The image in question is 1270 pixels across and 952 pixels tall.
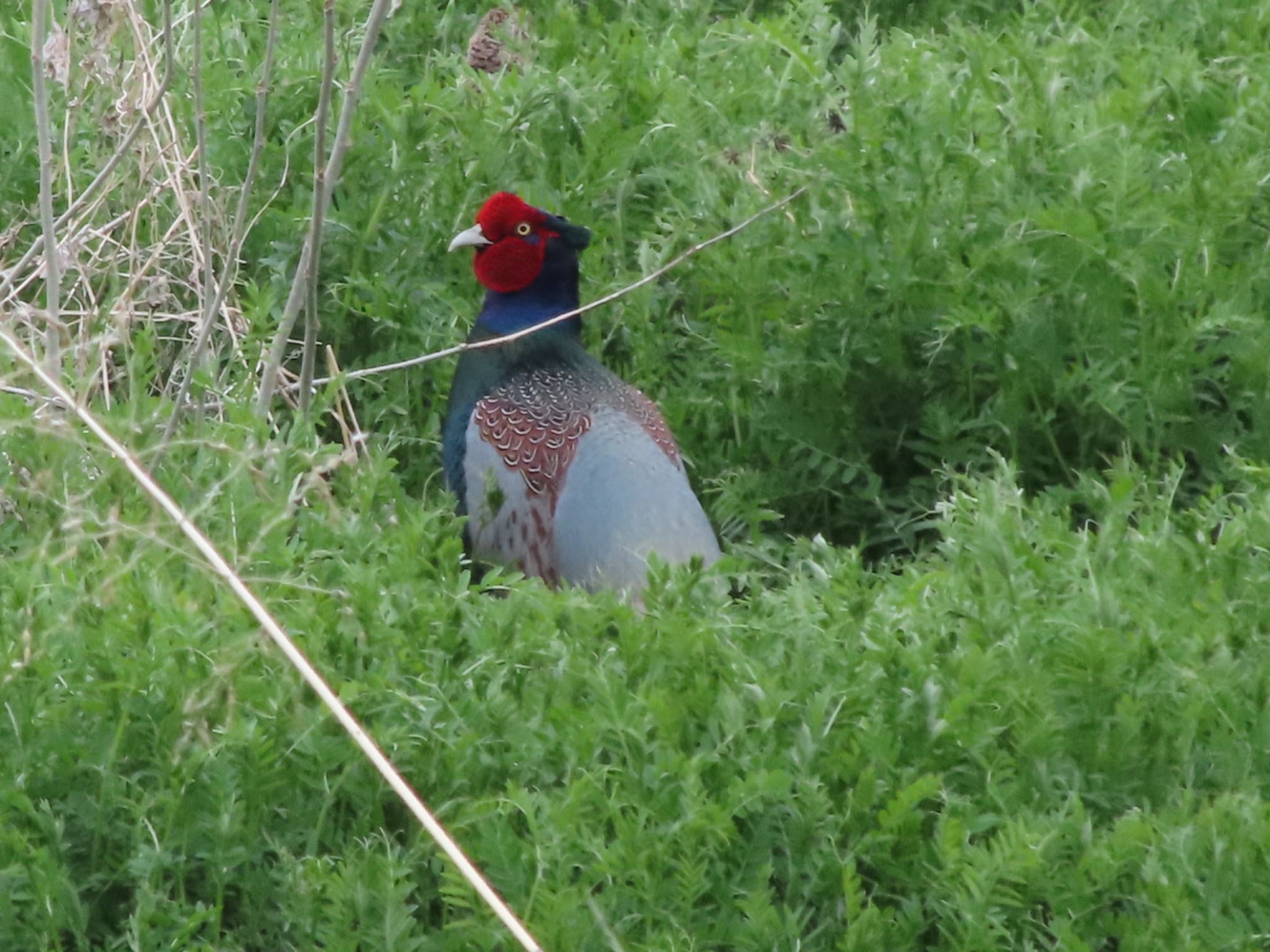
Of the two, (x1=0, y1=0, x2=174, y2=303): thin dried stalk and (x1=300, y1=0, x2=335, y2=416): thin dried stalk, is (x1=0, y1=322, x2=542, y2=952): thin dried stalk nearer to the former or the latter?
(x1=300, y1=0, x2=335, y2=416): thin dried stalk

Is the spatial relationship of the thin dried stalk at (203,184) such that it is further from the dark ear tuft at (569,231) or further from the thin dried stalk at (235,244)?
the dark ear tuft at (569,231)

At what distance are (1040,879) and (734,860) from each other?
18.4 inches

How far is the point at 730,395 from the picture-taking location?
5.11 m

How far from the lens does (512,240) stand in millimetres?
5082

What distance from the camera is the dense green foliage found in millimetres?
3088

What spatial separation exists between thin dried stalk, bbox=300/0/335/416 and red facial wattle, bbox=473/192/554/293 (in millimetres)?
791

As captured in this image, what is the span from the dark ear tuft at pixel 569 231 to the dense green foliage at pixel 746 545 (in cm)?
25

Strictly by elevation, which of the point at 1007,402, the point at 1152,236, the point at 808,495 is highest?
the point at 1152,236

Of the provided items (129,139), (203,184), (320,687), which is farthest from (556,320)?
(320,687)

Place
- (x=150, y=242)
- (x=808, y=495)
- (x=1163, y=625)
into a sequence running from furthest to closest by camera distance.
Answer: (x=150, y=242) → (x=808, y=495) → (x=1163, y=625)

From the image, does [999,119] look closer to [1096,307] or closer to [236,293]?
[1096,307]

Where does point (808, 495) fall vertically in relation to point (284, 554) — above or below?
below

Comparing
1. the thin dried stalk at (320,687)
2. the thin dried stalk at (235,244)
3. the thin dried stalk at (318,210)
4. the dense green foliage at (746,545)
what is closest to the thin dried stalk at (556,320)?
the thin dried stalk at (318,210)

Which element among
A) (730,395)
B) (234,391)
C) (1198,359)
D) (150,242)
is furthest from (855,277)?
(150,242)
